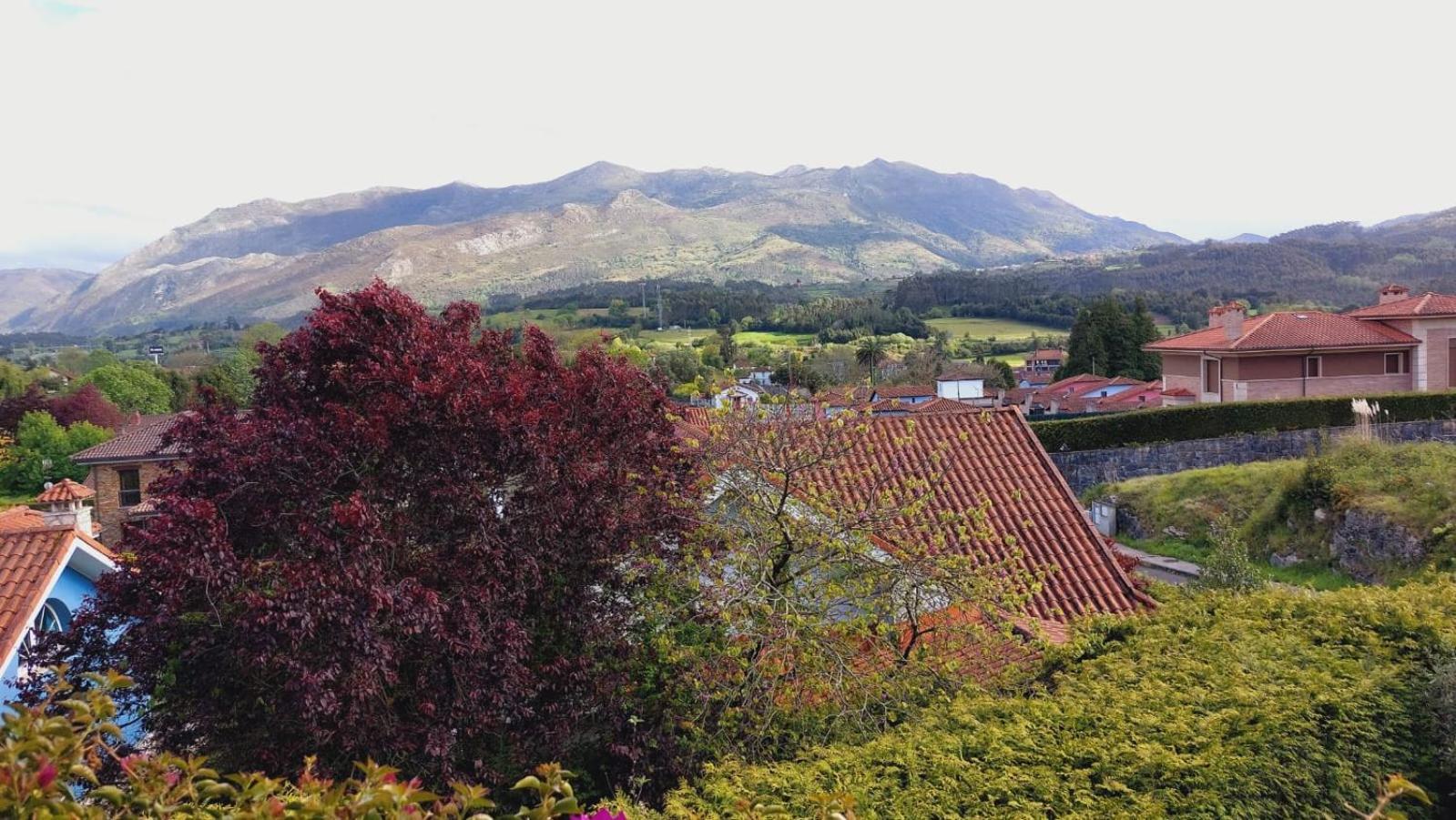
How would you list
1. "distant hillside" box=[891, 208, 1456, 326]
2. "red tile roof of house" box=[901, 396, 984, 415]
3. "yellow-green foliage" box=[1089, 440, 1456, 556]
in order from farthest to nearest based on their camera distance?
"distant hillside" box=[891, 208, 1456, 326] → "yellow-green foliage" box=[1089, 440, 1456, 556] → "red tile roof of house" box=[901, 396, 984, 415]

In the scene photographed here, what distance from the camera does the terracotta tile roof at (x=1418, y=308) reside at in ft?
110

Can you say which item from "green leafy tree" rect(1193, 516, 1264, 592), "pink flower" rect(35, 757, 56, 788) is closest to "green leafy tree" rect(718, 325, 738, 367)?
"green leafy tree" rect(1193, 516, 1264, 592)

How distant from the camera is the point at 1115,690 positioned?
5961 millimetres

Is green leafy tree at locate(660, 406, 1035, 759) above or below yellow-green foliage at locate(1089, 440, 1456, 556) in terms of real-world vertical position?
above

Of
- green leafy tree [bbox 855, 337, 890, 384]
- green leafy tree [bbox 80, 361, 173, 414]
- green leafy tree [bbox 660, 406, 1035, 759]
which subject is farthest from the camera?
green leafy tree [bbox 855, 337, 890, 384]

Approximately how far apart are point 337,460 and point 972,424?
29.1 feet

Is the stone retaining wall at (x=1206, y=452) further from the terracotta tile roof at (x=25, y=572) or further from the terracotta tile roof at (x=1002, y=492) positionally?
the terracotta tile roof at (x=25, y=572)

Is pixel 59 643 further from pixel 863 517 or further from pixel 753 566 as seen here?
pixel 863 517

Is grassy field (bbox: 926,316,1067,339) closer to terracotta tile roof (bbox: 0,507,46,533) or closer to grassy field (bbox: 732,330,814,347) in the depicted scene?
grassy field (bbox: 732,330,814,347)

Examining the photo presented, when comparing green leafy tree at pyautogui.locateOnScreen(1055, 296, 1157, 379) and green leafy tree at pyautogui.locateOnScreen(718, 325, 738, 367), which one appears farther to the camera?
green leafy tree at pyautogui.locateOnScreen(718, 325, 738, 367)

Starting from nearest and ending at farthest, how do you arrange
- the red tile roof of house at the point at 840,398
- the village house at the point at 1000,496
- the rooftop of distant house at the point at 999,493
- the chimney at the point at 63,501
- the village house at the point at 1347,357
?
the red tile roof of house at the point at 840,398 < the village house at the point at 1000,496 < the rooftop of distant house at the point at 999,493 < the chimney at the point at 63,501 < the village house at the point at 1347,357

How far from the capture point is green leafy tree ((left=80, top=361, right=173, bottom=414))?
226ft

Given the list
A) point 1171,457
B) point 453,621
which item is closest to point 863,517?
point 453,621

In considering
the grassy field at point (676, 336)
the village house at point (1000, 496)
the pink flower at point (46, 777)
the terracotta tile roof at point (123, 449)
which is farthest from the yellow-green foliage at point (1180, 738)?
the grassy field at point (676, 336)
